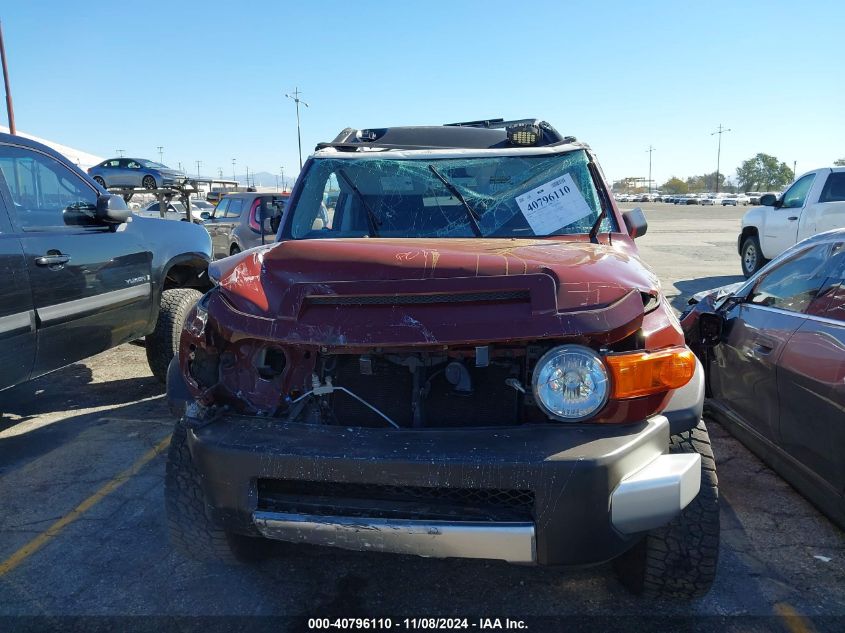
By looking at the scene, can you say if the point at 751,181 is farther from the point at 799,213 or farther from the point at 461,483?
the point at 461,483

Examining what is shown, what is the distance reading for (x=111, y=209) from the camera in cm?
449

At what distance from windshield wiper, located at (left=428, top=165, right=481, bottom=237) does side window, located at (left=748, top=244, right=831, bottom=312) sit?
5.55 feet

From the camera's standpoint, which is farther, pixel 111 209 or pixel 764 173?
pixel 764 173

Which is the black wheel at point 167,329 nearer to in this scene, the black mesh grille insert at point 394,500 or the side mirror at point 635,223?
the black mesh grille insert at point 394,500

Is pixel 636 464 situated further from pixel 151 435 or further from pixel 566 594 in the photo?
pixel 151 435

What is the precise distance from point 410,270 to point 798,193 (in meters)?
9.85

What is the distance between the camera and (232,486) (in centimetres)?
219

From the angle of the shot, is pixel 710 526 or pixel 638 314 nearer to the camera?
pixel 638 314

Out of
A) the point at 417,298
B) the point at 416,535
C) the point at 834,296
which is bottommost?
the point at 416,535

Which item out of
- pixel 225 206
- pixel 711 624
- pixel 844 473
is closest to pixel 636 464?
pixel 711 624

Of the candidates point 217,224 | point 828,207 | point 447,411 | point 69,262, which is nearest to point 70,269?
point 69,262

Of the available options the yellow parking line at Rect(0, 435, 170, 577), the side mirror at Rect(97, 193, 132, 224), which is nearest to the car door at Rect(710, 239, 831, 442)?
the yellow parking line at Rect(0, 435, 170, 577)

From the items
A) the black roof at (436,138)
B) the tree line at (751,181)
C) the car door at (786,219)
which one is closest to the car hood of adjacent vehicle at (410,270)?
the black roof at (436,138)

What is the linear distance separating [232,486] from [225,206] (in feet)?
40.6
